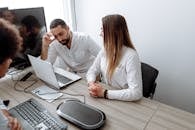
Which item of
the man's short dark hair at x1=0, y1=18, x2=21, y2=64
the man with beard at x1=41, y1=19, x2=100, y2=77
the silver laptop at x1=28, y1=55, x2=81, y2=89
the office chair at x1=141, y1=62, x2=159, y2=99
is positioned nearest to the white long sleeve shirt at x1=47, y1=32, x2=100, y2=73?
the man with beard at x1=41, y1=19, x2=100, y2=77

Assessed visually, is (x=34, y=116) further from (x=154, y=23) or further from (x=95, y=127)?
(x=154, y=23)

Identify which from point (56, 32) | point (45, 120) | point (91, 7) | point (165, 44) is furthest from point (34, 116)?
point (91, 7)

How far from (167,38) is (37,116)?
1377 mm

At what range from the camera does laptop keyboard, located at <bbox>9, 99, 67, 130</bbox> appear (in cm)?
105

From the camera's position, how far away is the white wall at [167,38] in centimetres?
182

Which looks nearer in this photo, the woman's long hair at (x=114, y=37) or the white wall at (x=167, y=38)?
the woman's long hair at (x=114, y=37)

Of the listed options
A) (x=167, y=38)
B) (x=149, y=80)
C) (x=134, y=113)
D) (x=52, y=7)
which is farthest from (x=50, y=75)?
(x=52, y=7)

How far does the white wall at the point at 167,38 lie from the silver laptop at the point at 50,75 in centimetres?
89

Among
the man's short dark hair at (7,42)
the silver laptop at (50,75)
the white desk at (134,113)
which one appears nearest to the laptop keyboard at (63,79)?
the silver laptop at (50,75)

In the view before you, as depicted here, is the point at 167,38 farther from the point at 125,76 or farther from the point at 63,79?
the point at 63,79

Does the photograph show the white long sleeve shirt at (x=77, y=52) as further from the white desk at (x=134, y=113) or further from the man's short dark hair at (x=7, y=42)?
the man's short dark hair at (x=7, y=42)

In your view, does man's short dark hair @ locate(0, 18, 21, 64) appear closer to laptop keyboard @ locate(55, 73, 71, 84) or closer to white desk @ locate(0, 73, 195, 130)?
white desk @ locate(0, 73, 195, 130)

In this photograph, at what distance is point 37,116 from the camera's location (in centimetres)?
114

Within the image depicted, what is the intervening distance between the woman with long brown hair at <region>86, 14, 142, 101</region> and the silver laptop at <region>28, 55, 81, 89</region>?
163 millimetres
